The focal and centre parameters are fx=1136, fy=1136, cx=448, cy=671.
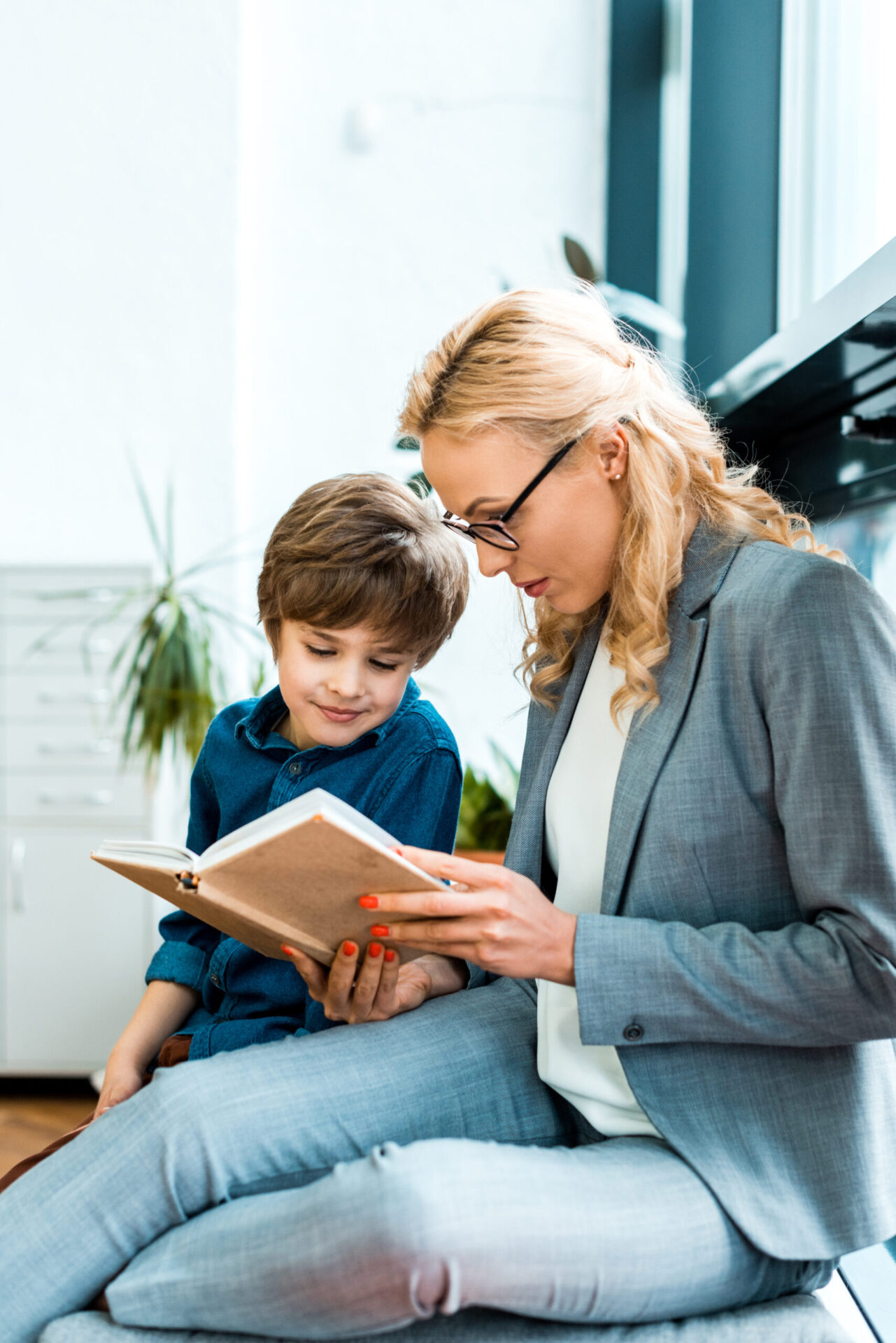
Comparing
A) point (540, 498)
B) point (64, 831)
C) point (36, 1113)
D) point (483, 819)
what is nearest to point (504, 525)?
point (540, 498)

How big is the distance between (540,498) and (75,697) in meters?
2.10

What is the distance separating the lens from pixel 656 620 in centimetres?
120

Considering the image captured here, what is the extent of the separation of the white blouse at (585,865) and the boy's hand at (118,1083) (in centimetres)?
51

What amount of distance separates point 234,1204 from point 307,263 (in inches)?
116

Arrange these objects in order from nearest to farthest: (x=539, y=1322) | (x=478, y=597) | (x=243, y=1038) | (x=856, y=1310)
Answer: (x=539, y=1322), (x=856, y=1310), (x=243, y=1038), (x=478, y=597)

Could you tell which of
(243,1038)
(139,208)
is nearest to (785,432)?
(243,1038)

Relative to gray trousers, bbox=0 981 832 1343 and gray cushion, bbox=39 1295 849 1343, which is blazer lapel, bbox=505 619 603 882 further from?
gray cushion, bbox=39 1295 849 1343

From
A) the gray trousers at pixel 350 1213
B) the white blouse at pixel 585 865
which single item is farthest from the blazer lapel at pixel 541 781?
the gray trousers at pixel 350 1213

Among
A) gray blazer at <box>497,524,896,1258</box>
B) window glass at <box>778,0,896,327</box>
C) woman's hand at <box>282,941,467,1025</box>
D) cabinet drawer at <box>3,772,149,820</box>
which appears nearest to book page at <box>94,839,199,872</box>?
woman's hand at <box>282,941,467,1025</box>

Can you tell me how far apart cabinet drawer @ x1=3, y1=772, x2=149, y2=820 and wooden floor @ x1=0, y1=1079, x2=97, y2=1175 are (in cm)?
76

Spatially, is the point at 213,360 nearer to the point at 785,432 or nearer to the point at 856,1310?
the point at 785,432

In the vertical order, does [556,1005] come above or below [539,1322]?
above

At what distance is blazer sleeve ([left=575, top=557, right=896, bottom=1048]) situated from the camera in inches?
39.4

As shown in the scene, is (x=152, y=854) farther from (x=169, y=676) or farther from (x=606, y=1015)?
(x=169, y=676)
